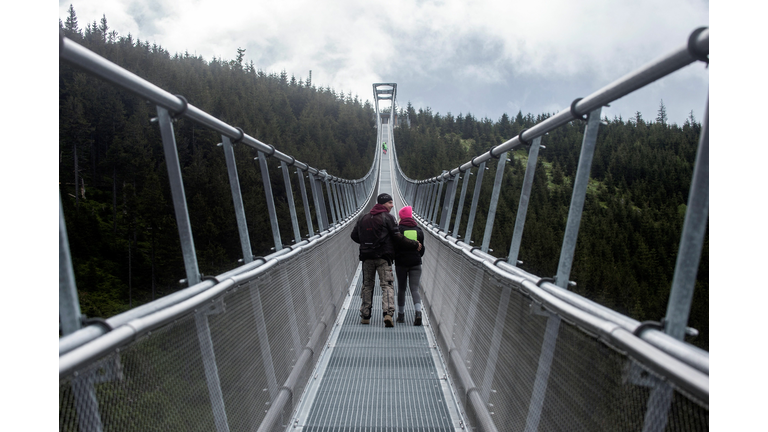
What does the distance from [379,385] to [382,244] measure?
1920 mm

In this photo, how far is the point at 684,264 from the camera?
1189 mm

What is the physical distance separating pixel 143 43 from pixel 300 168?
86021 mm

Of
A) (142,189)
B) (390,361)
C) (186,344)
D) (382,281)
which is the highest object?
Answer: (142,189)

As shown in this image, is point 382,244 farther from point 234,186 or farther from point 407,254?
point 234,186

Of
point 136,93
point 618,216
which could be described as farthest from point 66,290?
point 618,216

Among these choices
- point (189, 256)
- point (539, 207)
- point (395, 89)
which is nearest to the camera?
point (189, 256)

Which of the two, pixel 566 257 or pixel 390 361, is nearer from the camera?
pixel 566 257

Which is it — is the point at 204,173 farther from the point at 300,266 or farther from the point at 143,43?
the point at 143,43

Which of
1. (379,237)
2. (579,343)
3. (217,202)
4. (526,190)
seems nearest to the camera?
(579,343)

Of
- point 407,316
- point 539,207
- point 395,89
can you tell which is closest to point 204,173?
point 539,207

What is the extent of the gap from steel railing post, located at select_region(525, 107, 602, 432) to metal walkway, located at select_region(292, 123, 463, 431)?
4.28 feet

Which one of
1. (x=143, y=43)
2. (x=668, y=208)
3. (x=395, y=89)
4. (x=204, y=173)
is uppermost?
(x=143, y=43)

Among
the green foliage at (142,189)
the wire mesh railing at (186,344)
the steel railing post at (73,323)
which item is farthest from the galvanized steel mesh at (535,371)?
the green foliage at (142,189)

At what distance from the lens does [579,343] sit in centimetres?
162
